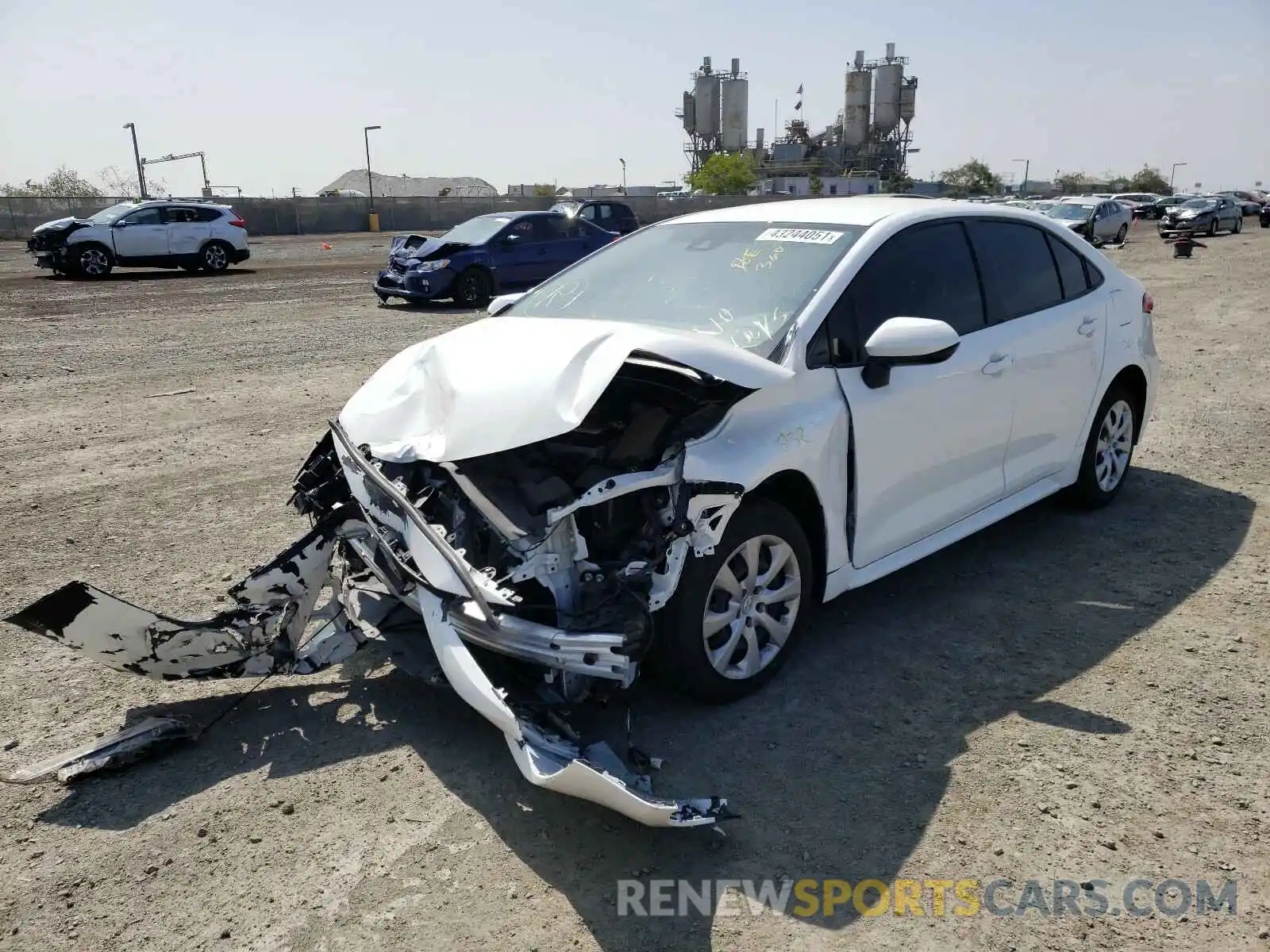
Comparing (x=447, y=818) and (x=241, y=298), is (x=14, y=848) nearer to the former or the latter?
(x=447, y=818)

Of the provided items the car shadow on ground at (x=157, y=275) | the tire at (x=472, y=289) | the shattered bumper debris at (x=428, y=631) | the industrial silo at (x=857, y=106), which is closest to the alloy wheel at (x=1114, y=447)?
the shattered bumper debris at (x=428, y=631)

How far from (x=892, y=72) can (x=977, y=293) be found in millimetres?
110966

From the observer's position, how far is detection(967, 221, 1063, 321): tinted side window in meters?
4.76

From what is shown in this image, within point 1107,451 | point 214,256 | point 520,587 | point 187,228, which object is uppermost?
point 187,228

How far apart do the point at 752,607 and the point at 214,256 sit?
22312mm

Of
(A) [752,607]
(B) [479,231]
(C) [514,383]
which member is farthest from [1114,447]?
(B) [479,231]

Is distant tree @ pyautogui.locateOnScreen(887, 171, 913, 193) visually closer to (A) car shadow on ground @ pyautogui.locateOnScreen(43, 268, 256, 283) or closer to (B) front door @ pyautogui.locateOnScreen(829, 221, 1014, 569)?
(A) car shadow on ground @ pyautogui.locateOnScreen(43, 268, 256, 283)

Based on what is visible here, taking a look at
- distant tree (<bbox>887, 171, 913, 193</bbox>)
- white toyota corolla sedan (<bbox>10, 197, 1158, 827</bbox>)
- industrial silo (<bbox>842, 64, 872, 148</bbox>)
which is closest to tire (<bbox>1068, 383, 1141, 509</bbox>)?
Result: white toyota corolla sedan (<bbox>10, 197, 1158, 827</bbox>)

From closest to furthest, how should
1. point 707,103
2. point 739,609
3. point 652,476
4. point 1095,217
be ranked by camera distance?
point 652,476 → point 739,609 → point 1095,217 → point 707,103

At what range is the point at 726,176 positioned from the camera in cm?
9119

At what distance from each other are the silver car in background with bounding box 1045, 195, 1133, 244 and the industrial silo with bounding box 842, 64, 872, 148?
78.8 m

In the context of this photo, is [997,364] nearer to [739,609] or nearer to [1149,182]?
[739,609]

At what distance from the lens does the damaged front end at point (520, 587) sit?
10.0ft

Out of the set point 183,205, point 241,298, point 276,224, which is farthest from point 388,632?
point 276,224
